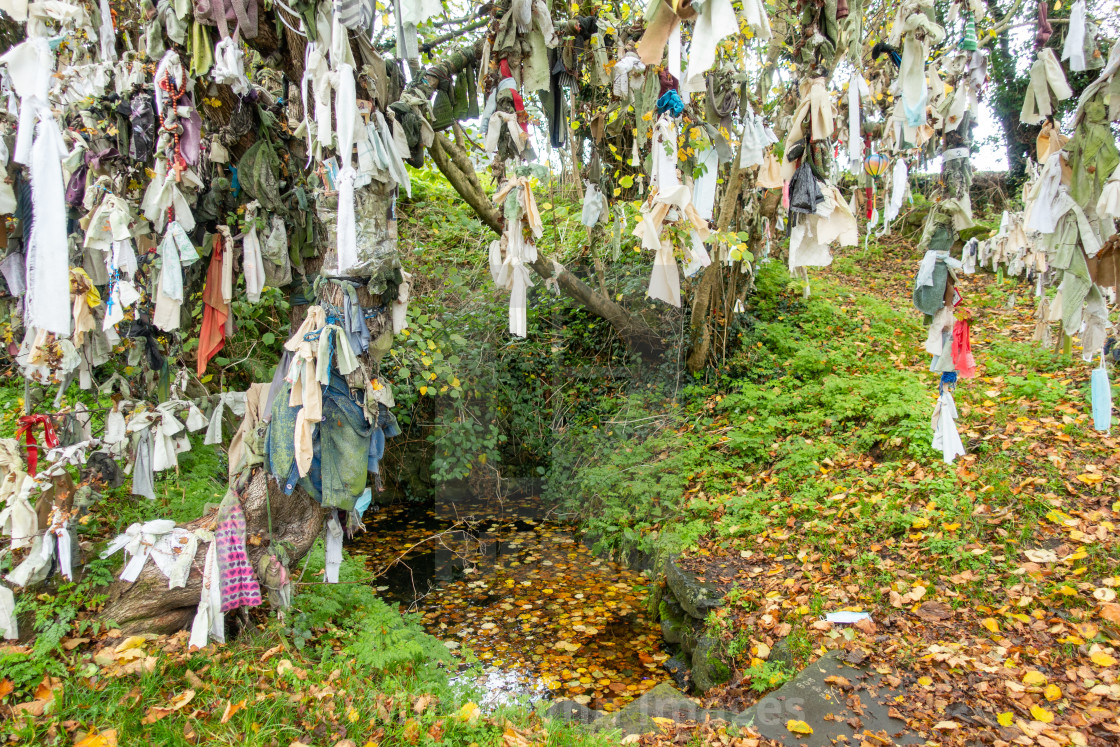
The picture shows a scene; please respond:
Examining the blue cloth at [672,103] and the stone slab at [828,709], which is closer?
the stone slab at [828,709]

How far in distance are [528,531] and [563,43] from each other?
558 cm

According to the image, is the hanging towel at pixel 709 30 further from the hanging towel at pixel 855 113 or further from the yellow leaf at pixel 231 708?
the yellow leaf at pixel 231 708

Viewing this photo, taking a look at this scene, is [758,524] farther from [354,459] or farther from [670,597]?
[354,459]

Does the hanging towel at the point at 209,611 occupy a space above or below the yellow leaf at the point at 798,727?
above

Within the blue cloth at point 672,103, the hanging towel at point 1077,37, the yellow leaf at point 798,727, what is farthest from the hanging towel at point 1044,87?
the yellow leaf at point 798,727

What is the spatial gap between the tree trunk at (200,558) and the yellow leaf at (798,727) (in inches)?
131

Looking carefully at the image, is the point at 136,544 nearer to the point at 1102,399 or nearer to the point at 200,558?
the point at 200,558

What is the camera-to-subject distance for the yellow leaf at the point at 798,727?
3.32m

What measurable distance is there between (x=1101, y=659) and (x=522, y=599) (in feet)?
14.2

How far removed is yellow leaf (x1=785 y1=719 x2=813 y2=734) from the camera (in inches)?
131

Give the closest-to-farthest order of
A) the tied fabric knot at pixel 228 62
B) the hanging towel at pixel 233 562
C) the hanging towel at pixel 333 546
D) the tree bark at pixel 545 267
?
the tied fabric knot at pixel 228 62
the hanging towel at pixel 233 562
the hanging towel at pixel 333 546
the tree bark at pixel 545 267

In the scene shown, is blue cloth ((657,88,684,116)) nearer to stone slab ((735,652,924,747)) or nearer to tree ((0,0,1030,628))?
tree ((0,0,1030,628))

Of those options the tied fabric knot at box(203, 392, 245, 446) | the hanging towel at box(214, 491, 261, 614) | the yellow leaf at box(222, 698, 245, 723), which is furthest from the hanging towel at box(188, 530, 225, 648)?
the tied fabric knot at box(203, 392, 245, 446)

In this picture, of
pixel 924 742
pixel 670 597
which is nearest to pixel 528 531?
pixel 670 597
